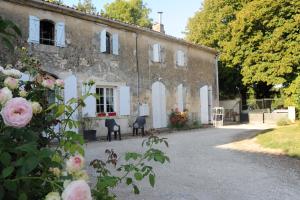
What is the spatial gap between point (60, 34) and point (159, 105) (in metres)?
6.38

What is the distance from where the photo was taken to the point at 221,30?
2645 centimetres

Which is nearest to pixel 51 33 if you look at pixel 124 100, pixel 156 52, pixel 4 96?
pixel 124 100

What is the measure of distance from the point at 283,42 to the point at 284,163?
51.9 ft

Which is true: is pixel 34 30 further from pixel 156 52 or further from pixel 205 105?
pixel 205 105

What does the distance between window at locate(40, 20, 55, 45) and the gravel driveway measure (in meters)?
4.80

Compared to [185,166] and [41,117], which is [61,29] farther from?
[41,117]

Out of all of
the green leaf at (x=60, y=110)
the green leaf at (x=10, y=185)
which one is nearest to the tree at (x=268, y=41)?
the green leaf at (x=60, y=110)

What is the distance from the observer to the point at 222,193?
17.8 feet

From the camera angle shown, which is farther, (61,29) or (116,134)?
(116,134)

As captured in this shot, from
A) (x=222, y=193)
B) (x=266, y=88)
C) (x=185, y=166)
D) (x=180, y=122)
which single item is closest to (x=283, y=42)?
(x=266, y=88)

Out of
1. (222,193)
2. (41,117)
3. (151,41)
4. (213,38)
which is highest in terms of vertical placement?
(213,38)

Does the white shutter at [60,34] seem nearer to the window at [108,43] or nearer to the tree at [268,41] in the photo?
the window at [108,43]

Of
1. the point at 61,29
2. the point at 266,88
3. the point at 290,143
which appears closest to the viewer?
the point at 290,143

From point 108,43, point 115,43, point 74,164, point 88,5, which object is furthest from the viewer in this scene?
point 88,5
